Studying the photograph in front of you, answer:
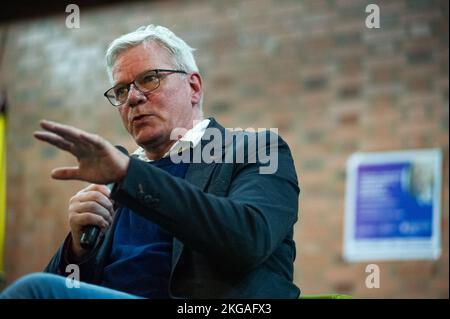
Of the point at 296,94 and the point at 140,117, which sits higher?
the point at 296,94

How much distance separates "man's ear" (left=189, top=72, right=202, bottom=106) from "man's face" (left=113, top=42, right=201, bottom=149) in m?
0.08

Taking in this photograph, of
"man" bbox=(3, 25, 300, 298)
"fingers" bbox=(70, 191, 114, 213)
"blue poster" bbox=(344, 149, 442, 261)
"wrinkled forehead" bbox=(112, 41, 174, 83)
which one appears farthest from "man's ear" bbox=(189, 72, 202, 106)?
"blue poster" bbox=(344, 149, 442, 261)

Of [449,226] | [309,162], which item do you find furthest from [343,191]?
[449,226]

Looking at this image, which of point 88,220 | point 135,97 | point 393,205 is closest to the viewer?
point 88,220

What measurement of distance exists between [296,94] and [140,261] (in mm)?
3054

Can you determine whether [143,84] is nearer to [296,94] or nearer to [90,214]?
[90,214]

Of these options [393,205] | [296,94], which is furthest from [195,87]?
[296,94]

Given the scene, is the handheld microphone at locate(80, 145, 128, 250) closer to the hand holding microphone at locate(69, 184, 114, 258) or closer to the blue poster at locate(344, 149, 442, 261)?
the hand holding microphone at locate(69, 184, 114, 258)

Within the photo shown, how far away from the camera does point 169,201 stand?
1.71 metres

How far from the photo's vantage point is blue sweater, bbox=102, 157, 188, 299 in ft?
6.43

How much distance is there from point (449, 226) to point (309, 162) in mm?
865

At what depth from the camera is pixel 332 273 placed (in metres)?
4.59

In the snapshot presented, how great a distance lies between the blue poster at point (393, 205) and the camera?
173 inches

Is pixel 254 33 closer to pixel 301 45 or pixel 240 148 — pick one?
pixel 301 45
